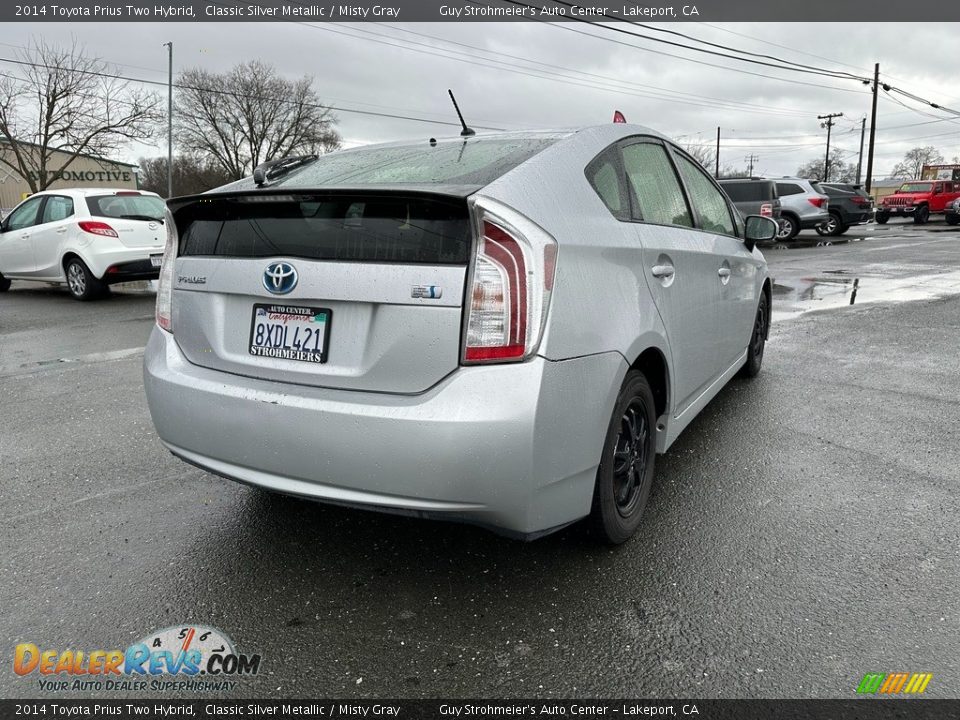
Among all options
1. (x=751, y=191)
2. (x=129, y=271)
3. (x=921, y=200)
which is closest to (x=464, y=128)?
(x=129, y=271)

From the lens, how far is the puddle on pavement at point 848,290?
8.75 m

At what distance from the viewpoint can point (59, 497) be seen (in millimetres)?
3266

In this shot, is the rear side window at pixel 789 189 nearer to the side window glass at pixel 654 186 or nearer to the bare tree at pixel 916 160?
the side window glass at pixel 654 186

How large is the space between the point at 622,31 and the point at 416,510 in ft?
66.8

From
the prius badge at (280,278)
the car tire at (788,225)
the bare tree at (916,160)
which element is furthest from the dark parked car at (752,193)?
the bare tree at (916,160)

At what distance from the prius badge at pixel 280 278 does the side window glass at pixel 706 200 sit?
2.20 m

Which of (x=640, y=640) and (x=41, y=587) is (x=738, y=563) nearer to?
(x=640, y=640)

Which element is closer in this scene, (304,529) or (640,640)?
(640,640)

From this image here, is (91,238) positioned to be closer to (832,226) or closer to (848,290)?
(848,290)

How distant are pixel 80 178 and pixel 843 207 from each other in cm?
5659

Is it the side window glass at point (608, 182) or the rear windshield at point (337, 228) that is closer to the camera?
the rear windshield at point (337, 228)

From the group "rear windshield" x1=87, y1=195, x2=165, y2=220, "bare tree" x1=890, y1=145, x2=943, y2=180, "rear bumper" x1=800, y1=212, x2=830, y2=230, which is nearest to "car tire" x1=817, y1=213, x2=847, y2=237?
"rear bumper" x1=800, y1=212, x2=830, y2=230

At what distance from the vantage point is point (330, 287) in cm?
226

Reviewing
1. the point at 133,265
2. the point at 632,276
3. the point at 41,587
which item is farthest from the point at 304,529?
the point at 133,265
